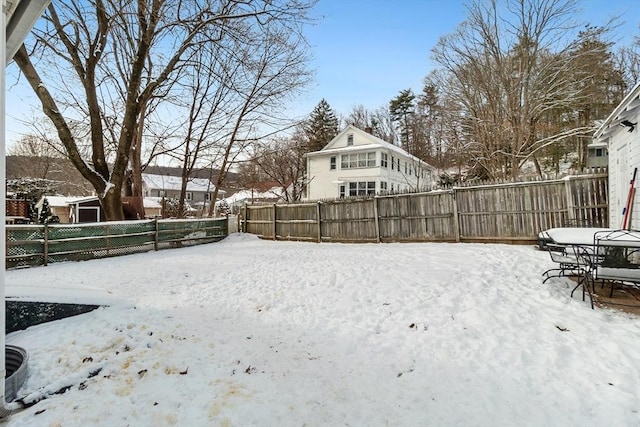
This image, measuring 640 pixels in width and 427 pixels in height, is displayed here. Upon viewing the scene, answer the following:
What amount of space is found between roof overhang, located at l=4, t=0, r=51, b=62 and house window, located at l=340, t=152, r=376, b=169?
2184 cm

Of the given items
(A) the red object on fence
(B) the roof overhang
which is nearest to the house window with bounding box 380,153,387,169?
(A) the red object on fence

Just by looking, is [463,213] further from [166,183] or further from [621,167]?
[166,183]

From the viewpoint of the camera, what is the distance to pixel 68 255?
8945 millimetres

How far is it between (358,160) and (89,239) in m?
18.4

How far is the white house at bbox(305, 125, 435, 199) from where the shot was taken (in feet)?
77.5

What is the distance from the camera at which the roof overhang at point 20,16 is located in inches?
94.7

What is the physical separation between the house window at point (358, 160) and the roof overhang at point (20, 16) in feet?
71.7

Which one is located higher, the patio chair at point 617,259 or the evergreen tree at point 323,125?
the evergreen tree at point 323,125

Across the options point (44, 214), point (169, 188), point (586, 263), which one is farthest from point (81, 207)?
point (586, 263)

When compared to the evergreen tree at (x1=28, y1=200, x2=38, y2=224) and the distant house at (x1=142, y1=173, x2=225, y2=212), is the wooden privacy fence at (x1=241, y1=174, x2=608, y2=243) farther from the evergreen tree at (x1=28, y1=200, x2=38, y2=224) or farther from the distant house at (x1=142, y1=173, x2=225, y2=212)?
the distant house at (x1=142, y1=173, x2=225, y2=212)

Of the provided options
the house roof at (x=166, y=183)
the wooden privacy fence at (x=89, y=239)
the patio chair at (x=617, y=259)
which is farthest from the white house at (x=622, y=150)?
the house roof at (x=166, y=183)

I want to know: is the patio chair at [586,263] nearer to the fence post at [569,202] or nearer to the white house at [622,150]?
the white house at [622,150]

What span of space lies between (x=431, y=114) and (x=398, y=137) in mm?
5761

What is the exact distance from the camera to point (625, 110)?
17.6 feet
